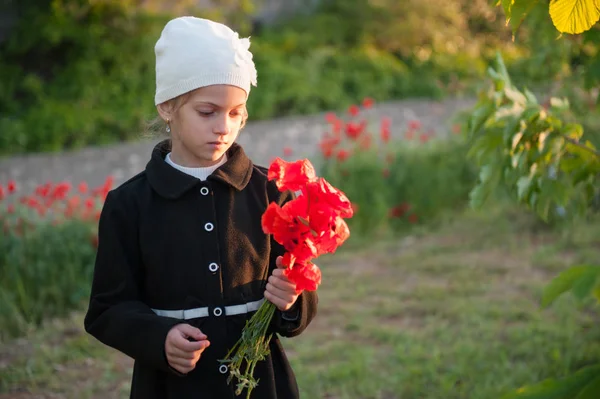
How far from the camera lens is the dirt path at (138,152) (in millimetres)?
8820

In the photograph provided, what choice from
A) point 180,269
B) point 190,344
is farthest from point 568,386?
point 180,269

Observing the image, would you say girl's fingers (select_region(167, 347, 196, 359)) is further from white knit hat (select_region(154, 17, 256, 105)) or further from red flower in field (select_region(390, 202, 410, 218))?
red flower in field (select_region(390, 202, 410, 218))

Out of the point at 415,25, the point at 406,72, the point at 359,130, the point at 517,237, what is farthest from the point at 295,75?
the point at 517,237

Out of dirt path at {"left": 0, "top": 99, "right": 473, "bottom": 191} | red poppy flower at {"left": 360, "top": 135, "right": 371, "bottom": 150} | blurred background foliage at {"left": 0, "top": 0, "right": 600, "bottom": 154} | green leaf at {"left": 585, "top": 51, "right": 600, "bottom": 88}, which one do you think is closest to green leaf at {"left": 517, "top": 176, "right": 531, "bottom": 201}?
green leaf at {"left": 585, "top": 51, "right": 600, "bottom": 88}

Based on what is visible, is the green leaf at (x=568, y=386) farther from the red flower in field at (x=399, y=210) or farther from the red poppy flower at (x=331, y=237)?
the red flower in field at (x=399, y=210)

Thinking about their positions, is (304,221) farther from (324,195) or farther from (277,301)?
(277,301)

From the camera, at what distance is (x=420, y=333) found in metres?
4.88

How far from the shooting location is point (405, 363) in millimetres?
4391

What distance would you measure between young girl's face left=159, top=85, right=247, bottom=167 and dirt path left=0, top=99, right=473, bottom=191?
6143 mm

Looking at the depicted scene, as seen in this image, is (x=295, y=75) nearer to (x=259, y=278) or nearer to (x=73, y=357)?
(x=73, y=357)

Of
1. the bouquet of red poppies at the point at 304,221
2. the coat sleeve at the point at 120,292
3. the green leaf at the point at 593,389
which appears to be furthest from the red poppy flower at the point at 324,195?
the green leaf at the point at 593,389

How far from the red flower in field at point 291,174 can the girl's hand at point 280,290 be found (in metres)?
0.18

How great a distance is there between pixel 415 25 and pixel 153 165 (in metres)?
13.1

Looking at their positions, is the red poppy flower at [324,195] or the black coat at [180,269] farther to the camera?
the black coat at [180,269]
